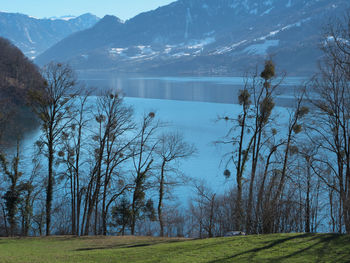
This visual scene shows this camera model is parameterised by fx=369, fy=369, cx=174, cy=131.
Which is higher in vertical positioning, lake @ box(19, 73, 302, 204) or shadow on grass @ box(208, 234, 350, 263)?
lake @ box(19, 73, 302, 204)

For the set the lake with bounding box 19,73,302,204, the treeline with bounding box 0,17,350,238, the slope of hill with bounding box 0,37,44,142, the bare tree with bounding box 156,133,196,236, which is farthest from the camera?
the slope of hill with bounding box 0,37,44,142

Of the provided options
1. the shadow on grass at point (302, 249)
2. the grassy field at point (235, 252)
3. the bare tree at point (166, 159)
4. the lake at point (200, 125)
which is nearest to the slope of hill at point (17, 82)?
the lake at point (200, 125)

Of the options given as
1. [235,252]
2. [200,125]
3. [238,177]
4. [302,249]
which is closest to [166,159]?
[238,177]

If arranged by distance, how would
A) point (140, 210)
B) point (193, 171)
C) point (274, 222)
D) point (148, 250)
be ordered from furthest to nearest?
1. point (193, 171)
2. point (140, 210)
3. point (274, 222)
4. point (148, 250)

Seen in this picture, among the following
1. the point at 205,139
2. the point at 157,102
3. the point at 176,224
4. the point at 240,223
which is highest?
the point at 157,102

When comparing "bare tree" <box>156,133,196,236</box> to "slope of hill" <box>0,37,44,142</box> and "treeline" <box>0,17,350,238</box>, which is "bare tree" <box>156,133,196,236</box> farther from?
"slope of hill" <box>0,37,44,142</box>

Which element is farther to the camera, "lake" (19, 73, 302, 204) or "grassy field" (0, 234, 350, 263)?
"lake" (19, 73, 302, 204)

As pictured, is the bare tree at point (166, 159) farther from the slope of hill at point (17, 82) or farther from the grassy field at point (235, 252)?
the slope of hill at point (17, 82)

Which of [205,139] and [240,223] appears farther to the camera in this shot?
[205,139]

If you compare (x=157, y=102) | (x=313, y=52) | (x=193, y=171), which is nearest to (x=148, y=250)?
(x=193, y=171)

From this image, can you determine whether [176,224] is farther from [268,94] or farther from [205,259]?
[205,259]

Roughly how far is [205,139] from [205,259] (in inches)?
1241

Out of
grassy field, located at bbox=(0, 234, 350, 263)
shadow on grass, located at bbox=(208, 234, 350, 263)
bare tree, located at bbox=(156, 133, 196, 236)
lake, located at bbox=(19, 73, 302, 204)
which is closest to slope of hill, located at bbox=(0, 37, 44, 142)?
lake, located at bbox=(19, 73, 302, 204)

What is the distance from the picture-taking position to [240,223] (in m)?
17.3
